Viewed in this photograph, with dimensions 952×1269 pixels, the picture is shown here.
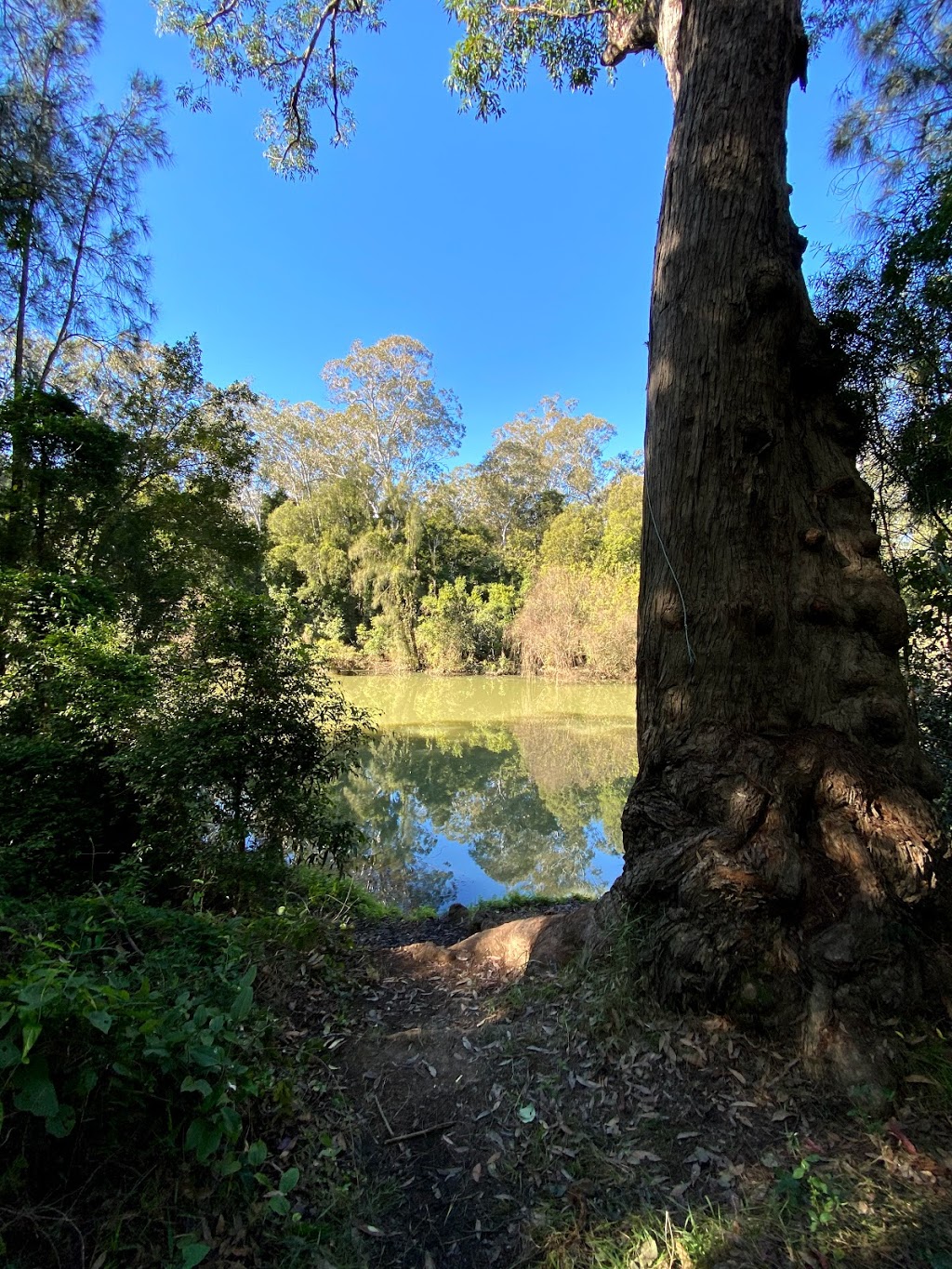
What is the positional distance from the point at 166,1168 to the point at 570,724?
11409 millimetres

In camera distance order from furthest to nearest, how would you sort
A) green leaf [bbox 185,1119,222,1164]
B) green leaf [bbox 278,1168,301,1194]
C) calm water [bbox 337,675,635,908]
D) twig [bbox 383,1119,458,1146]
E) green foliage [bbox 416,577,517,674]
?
1. green foliage [bbox 416,577,517,674]
2. calm water [bbox 337,675,635,908]
3. twig [bbox 383,1119,458,1146]
4. green leaf [bbox 278,1168,301,1194]
5. green leaf [bbox 185,1119,222,1164]

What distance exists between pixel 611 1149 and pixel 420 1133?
506mm

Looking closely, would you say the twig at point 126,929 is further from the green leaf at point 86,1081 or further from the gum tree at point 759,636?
the gum tree at point 759,636

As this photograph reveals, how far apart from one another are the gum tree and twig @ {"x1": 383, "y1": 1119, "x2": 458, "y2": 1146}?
74cm

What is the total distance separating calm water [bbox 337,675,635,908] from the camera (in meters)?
5.45

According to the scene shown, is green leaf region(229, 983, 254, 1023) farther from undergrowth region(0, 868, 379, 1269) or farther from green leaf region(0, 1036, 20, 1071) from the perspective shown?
green leaf region(0, 1036, 20, 1071)

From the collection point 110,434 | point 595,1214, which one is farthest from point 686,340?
point 110,434

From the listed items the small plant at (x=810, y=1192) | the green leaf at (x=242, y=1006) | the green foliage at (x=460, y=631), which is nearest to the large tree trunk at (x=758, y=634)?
the small plant at (x=810, y=1192)

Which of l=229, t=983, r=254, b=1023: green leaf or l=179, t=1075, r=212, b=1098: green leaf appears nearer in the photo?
l=179, t=1075, r=212, b=1098: green leaf

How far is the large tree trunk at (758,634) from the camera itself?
1.67m

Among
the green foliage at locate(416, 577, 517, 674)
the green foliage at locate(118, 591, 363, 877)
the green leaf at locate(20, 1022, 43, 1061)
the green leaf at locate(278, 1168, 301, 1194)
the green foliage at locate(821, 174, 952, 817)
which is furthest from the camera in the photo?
the green foliage at locate(416, 577, 517, 674)

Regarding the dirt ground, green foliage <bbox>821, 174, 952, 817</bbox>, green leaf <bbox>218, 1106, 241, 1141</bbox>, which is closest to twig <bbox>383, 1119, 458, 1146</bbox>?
the dirt ground

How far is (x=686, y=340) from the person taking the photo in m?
2.22

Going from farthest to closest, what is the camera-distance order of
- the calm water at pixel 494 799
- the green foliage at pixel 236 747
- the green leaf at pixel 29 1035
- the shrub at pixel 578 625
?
the shrub at pixel 578 625
the calm water at pixel 494 799
the green foliage at pixel 236 747
the green leaf at pixel 29 1035
